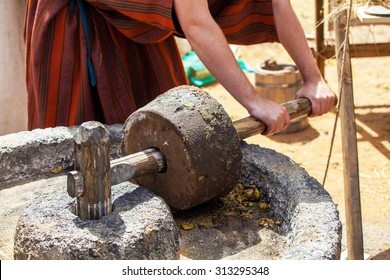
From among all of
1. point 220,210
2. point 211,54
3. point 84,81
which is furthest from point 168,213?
point 84,81

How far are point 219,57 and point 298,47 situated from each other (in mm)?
499

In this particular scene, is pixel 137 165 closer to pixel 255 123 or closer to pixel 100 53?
pixel 255 123

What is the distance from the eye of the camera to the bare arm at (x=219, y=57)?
260 cm

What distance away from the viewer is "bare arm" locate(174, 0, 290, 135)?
2600 millimetres

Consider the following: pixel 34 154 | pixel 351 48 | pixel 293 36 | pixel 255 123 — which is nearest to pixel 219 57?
pixel 255 123

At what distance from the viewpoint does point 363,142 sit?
18.2ft

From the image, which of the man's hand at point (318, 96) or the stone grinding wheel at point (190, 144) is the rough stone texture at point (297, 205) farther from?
the man's hand at point (318, 96)

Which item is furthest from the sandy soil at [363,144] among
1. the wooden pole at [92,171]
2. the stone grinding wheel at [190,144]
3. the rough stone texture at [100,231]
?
the wooden pole at [92,171]

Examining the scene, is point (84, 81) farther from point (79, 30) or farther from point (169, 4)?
point (169, 4)

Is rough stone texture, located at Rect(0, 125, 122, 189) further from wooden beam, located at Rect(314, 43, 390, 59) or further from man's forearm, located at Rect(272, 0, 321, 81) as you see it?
wooden beam, located at Rect(314, 43, 390, 59)

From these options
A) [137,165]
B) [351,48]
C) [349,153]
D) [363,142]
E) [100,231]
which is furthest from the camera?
[363,142]

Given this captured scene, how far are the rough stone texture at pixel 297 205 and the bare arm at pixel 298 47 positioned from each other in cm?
42
